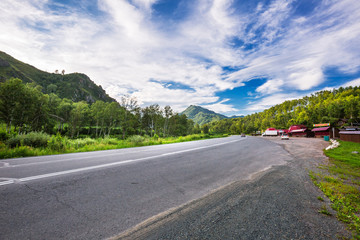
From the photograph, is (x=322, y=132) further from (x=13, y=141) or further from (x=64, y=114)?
(x=64, y=114)

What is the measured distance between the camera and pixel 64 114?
58.9m

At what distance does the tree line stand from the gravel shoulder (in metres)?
13.5

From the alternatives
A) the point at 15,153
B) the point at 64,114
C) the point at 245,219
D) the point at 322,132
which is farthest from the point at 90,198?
the point at 64,114

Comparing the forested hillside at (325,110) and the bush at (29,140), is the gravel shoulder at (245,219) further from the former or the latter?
the forested hillside at (325,110)

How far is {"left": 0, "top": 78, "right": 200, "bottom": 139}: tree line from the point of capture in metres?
34.4

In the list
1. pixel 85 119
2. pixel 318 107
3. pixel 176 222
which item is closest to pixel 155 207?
pixel 176 222

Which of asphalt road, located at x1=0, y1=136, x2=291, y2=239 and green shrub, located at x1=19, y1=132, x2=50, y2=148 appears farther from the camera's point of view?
Answer: green shrub, located at x1=19, y1=132, x2=50, y2=148

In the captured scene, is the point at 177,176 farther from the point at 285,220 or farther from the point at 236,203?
the point at 285,220

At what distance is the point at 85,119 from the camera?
66188 mm

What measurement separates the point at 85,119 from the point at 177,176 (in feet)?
248

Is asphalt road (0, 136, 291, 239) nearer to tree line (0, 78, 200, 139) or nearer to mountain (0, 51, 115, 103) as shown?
tree line (0, 78, 200, 139)

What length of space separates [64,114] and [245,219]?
74594 millimetres

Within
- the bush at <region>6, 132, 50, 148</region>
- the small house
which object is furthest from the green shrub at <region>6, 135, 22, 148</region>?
the small house

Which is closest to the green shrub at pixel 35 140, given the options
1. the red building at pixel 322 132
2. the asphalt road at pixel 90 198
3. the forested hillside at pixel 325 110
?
the asphalt road at pixel 90 198
